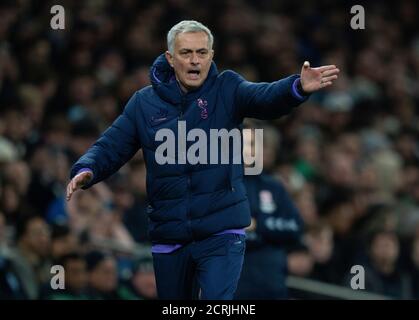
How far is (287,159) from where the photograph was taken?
11.6 m

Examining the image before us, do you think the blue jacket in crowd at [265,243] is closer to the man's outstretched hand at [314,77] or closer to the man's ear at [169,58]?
the man's ear at [169,58]

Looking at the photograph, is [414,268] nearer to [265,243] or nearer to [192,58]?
[265,243]

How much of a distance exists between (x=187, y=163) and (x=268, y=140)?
3.35 metres

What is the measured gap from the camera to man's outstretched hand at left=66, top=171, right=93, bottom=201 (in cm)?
615

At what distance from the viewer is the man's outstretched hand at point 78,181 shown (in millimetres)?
6148

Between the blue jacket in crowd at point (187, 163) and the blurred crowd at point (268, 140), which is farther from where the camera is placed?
the blurred crowd at point (268, 140)

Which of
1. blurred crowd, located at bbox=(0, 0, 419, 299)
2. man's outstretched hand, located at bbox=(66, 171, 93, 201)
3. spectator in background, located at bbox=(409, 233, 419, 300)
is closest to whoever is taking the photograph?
man's outstretched hand, located at bbox=(66, 171, 93, 201)

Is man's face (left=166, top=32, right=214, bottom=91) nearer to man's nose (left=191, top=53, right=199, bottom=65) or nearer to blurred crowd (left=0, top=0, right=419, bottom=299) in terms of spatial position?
man's nose (left=191, top=53, right=199, bottom=65)

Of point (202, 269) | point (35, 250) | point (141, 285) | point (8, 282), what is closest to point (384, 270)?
point (141, 285)

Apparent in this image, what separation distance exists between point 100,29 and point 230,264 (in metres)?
6.72

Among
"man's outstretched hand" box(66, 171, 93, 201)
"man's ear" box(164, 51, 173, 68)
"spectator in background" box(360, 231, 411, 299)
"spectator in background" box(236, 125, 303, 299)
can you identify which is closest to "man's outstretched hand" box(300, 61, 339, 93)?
"man's ear" box(164, 51, 173, 68)

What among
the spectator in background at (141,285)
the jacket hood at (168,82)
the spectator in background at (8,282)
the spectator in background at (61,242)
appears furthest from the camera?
the spectator in background at (141,285)

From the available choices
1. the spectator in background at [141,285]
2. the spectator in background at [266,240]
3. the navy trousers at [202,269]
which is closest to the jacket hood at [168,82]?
the navy trousers at [202,269]

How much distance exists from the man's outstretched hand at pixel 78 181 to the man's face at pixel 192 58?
67cm
